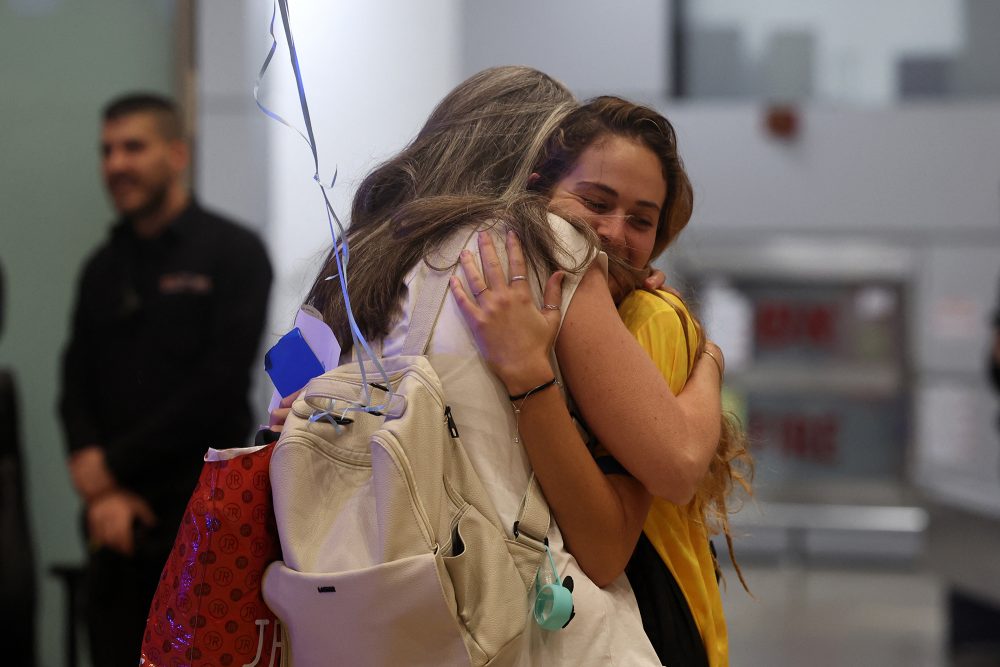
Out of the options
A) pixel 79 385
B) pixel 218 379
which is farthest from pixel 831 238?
→ pixel 79 385

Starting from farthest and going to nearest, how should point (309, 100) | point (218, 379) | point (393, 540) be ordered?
point (309, 100) → point (218, 379) → point (393, 540)

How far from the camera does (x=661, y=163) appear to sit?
62.7 inches

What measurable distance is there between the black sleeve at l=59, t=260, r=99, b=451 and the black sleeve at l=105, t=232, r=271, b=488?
100 millimetres

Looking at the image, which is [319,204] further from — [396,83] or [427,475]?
[427,475]

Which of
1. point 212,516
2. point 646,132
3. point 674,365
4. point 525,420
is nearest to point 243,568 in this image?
point 212,516

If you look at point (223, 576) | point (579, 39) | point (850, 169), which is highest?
point (579, 39)

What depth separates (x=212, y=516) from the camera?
4.42 feet

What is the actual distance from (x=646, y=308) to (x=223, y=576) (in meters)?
0.61

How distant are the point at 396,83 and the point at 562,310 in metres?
2.91

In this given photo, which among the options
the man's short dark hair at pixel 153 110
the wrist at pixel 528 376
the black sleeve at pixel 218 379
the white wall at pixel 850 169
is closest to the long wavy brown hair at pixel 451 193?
the wrist at pixel 528 376

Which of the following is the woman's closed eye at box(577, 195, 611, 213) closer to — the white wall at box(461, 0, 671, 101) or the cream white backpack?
the cream white backpack

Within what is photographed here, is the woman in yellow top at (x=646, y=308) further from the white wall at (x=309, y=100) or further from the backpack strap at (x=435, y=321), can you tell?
the white wall at (x=309, y=100)

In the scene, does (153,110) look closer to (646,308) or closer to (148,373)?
(148,373)

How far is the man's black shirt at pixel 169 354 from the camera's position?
345 cm
